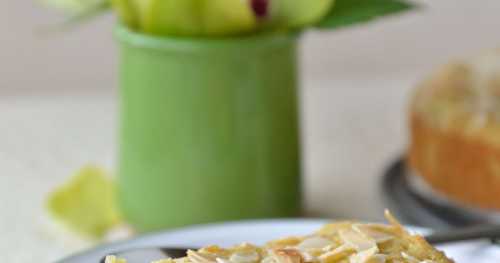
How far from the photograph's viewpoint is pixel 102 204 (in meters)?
1.02

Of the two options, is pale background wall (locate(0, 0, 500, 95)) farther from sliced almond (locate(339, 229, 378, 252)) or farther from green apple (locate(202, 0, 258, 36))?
sliced almond (locate(339, 229, 378, 252))

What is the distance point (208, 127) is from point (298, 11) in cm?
13

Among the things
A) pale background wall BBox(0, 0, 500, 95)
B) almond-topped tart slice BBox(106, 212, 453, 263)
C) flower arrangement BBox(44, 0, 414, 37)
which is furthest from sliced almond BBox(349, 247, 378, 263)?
pale background wall BBox(0, 0, 500, 95)

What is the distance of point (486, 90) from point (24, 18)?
0.79 m

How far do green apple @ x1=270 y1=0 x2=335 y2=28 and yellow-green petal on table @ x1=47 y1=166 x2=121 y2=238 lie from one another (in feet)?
0.85

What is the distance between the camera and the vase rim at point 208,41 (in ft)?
2.89

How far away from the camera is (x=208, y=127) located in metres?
0.90

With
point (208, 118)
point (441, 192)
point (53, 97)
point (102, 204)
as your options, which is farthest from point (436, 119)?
point (53, 97)

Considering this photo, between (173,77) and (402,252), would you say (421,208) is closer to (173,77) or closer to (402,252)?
(173,77)

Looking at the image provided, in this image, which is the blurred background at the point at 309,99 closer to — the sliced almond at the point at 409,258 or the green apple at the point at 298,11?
the green apple at the point at 298,11

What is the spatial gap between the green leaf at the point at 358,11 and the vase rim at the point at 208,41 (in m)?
0.04

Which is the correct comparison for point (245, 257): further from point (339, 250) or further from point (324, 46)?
point (324, 46)

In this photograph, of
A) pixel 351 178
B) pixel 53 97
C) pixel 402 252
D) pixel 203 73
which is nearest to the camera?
pixel 402 252

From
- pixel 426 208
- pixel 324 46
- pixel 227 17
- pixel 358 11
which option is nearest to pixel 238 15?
pixel 227 17
